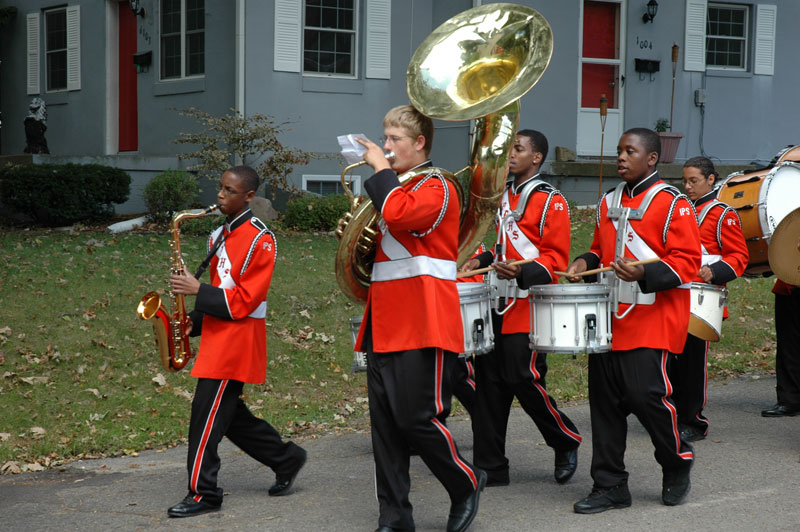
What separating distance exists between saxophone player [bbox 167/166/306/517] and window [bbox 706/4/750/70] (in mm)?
15909

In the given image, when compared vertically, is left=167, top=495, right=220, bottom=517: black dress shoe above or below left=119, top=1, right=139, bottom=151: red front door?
below

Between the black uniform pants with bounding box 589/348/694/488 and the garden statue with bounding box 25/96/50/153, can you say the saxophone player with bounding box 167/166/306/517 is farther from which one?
the garden statue with bounding box 25/96/50/153

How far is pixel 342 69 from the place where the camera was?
17.2 metres

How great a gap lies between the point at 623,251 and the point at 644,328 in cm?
47

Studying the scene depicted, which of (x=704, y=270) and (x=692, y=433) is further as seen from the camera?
(x=692, y=433)

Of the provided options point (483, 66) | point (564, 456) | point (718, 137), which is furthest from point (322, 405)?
point (718, 137)

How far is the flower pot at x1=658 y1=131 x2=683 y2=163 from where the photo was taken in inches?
706

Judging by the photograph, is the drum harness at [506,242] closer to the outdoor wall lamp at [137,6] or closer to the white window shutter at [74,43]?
the outdoor wall lamp at [137,6]

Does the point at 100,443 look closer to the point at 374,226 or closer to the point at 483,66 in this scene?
the point at 374,226

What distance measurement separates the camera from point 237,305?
545cm

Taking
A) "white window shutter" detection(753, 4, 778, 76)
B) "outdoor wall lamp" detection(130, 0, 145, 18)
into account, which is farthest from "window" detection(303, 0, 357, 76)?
"white window shutter" detection(753, 4, 778, 76)

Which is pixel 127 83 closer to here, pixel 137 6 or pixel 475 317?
pixel 137 6

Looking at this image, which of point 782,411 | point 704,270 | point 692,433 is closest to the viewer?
point 704,270

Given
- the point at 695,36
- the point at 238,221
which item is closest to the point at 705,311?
the point at 238,221
